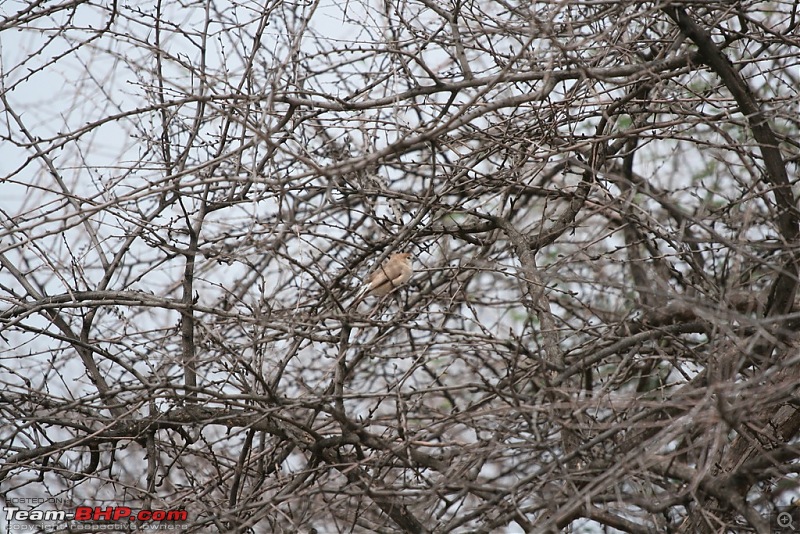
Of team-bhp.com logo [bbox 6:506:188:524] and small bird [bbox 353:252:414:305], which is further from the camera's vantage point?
small bird [bbox 353:252:414:305]

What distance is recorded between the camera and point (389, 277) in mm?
5668

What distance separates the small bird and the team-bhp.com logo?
172 cm

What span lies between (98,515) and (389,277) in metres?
2.23

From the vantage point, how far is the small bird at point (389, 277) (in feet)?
18.4

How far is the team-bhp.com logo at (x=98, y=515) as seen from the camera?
15.0ft

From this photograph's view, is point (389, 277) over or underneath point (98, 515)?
over

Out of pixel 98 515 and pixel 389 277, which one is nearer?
pixel 98 515

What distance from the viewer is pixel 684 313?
19.3ft

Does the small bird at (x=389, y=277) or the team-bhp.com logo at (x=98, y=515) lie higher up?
the small bird at (x=389, y=277)

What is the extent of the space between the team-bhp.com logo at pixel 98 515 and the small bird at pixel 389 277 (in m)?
1.72

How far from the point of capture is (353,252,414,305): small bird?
5603 mm

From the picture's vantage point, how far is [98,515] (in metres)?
4.96

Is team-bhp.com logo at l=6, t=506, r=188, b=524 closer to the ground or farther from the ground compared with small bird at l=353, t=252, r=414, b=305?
closer to the ground

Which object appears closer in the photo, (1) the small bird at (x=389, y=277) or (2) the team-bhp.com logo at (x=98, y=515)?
(2) the team-bhp.com logo at (x=98, y=515)
